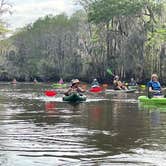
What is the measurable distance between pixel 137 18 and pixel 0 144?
47299 millimetres

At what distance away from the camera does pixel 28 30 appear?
91.2m

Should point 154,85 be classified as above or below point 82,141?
above

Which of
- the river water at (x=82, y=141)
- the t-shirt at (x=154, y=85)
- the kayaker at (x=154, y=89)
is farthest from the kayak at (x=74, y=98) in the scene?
the river water at (x=82, y=141)

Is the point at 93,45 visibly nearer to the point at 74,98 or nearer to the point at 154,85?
the point at 74,98

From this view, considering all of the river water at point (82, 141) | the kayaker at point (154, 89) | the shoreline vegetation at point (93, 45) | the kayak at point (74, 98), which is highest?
the shoreline vegetation at point (93, 45)

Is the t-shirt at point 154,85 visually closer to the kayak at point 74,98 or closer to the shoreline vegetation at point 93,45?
the kayak at point 74,98

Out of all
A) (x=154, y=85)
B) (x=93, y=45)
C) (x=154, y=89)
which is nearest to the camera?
(x=154, y=85)

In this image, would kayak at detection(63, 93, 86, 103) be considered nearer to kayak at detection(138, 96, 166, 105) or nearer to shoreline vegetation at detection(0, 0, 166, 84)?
kayak at detection(138, 96, 166, 105)

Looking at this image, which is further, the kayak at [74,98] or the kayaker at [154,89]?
the kayak at [74,98]

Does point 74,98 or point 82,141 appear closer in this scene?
point 82,141

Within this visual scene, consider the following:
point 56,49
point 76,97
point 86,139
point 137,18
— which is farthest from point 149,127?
point 56,49

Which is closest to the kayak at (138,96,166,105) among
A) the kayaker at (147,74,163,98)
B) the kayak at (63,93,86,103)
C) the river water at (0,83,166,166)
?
the kayaker at (147,74,163,98)

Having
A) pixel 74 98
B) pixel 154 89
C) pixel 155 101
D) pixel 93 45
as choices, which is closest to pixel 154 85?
pixel 154 89

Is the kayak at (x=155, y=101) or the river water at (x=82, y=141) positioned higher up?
the kayak at (x=155, y=101)
